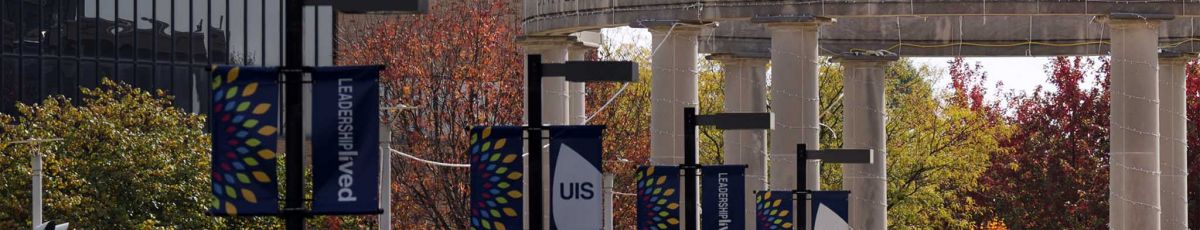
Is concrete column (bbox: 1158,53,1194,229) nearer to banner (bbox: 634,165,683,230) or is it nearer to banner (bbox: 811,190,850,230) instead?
banner (bbox: 811,190,850,230)

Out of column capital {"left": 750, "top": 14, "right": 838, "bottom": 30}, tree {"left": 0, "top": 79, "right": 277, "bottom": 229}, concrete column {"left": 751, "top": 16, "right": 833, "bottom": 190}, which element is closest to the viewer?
column capital {"left": 750, "top": 14, "right": 838, "bottom": 30}

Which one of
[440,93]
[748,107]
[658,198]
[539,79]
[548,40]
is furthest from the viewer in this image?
[440,93]

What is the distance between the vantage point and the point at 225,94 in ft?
63.8

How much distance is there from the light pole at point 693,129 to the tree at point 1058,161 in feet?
127

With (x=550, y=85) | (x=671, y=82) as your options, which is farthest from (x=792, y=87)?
(x=550, y=85)

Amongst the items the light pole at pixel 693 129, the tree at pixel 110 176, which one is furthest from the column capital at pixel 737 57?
the light pole at pixel 693 129

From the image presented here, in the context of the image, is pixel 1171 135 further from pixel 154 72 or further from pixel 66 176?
pixel 154 72

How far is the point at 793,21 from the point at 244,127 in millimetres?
22024

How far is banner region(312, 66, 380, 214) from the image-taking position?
63.7ft

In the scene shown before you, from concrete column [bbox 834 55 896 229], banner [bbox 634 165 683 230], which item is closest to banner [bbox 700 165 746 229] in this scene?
banner [bbox 634 165 683 230]

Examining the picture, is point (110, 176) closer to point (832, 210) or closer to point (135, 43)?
point (832, 210)

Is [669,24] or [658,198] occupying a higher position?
[669,24]

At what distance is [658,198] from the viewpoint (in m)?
36.2

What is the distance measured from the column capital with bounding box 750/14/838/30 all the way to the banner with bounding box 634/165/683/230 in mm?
4796
